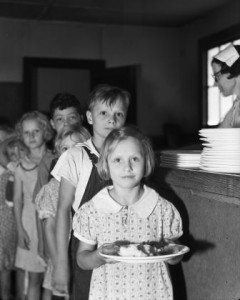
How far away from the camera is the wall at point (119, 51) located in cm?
806

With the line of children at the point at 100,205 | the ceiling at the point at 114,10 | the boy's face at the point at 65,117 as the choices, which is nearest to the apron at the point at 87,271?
the line of children at the point at 100,205

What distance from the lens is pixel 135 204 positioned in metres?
2.06

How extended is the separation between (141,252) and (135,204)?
30cm

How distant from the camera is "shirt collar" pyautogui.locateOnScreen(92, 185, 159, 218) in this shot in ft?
6.71

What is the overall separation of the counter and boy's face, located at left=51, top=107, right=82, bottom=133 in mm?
712

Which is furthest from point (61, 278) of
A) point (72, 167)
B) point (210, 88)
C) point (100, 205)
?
point (210, 88)

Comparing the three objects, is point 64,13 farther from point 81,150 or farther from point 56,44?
point 81,150

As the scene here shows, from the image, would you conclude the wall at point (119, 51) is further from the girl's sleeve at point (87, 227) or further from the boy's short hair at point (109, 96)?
the girl's sleeve at point (87, 227)

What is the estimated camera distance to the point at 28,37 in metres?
8.11

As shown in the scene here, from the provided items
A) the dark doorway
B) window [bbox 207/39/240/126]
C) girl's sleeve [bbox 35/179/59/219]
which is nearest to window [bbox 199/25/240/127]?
window [bbox 207/39/240/126]

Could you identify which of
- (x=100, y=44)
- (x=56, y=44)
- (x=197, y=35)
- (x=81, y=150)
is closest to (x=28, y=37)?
(x=56, y=44)

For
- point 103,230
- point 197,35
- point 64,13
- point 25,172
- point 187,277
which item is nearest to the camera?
point 103,230

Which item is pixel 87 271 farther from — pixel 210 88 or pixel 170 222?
pixel 210 88

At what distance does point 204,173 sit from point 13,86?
20.8 ft
